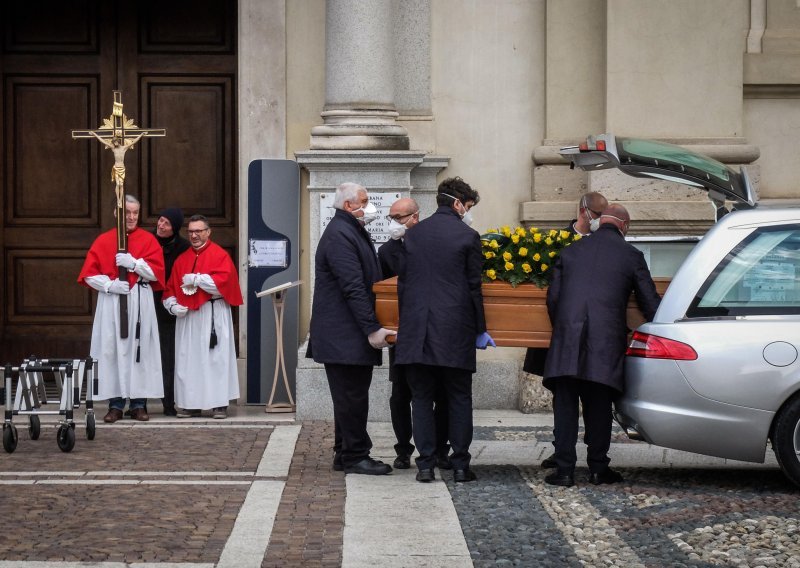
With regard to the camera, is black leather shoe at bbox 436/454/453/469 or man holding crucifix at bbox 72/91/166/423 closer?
black leather shoe at bbox 436/454/453/469

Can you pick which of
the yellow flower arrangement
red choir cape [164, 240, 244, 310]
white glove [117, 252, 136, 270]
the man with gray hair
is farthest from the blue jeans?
the yellow flower arrangement

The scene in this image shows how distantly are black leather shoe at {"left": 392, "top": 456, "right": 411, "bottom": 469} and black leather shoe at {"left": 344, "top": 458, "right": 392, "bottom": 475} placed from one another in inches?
10.4

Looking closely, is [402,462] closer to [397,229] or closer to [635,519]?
[397,229]

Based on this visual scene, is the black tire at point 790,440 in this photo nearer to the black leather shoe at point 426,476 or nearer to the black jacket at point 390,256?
the black leather shoe at point 426,476

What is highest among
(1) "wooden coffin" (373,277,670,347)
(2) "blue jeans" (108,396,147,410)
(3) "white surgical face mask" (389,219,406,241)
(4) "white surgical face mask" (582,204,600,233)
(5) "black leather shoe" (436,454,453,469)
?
(4) "white surgical face mask" (582,204,600,233)

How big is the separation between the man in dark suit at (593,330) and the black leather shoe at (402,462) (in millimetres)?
997

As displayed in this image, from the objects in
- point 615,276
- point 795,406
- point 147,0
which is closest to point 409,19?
point 147,0

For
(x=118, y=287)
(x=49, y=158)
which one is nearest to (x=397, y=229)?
(x=118, y=287)

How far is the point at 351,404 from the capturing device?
9062 millimetres

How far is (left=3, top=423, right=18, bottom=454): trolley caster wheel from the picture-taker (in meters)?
9.87

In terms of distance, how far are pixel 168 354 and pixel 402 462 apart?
3670mm

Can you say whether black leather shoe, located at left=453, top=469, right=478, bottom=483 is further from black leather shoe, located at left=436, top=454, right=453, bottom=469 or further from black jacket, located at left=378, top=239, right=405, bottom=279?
black jacket, located at left=378, top=239, right=405, bottom=279

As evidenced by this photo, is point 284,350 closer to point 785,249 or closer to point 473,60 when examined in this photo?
point 473,60

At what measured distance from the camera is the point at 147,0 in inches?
545
